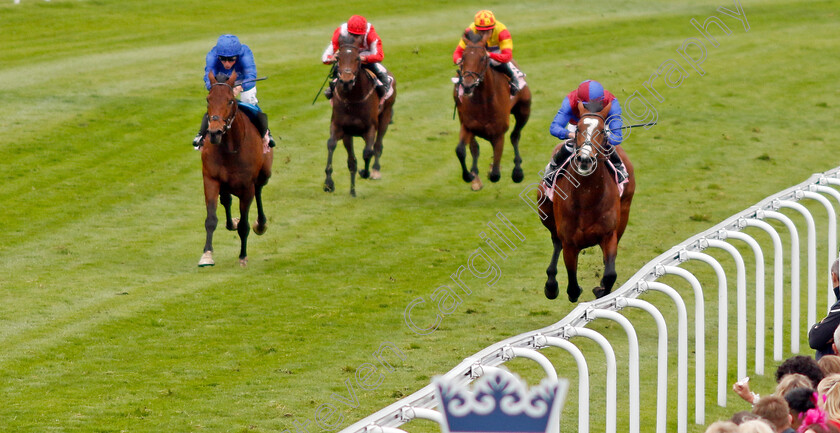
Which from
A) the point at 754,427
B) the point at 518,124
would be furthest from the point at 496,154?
the point at 754,427

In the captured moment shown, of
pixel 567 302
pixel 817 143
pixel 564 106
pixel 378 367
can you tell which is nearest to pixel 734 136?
pixel 817 143

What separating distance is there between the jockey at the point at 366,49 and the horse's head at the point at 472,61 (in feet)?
3.78

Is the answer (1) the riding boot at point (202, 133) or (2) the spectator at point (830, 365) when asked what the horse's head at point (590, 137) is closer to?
(2) the spectator at point (830, 365)

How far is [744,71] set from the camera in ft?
71.8

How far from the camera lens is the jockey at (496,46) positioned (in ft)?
43.2

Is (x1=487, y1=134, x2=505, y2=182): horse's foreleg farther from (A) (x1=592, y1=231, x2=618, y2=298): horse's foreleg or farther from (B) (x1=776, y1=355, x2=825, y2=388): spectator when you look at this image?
(B) (x1=776, y1=355, x2=825, y2=388): spectator

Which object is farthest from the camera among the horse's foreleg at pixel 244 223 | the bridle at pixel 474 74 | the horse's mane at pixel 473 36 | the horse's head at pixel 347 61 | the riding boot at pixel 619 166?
the horse's head at pixel 347 61

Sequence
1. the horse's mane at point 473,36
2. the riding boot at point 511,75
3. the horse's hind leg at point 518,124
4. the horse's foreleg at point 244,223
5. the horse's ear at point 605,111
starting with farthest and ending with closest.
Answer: the horse's hind leg at point 518,124 → the riding boot at point 511,75 → the horse's mane at point 473,36 → the horse's foreleg at point 244,223 → the horse's ear at point 605,111

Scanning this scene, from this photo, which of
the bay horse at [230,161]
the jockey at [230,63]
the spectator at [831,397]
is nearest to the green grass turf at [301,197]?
the bay horse at [230,161]

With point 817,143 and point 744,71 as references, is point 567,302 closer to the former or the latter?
point 817,143

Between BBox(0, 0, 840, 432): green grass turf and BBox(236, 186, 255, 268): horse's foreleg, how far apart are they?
0.14 metres

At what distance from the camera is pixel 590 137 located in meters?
8.24

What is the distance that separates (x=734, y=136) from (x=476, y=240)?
6522 millimetres

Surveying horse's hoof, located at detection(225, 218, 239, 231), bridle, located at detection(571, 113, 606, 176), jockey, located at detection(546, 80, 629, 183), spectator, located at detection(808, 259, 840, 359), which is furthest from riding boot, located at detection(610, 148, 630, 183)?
horse's hoof, located at detection(225, 218, 239, 231)
